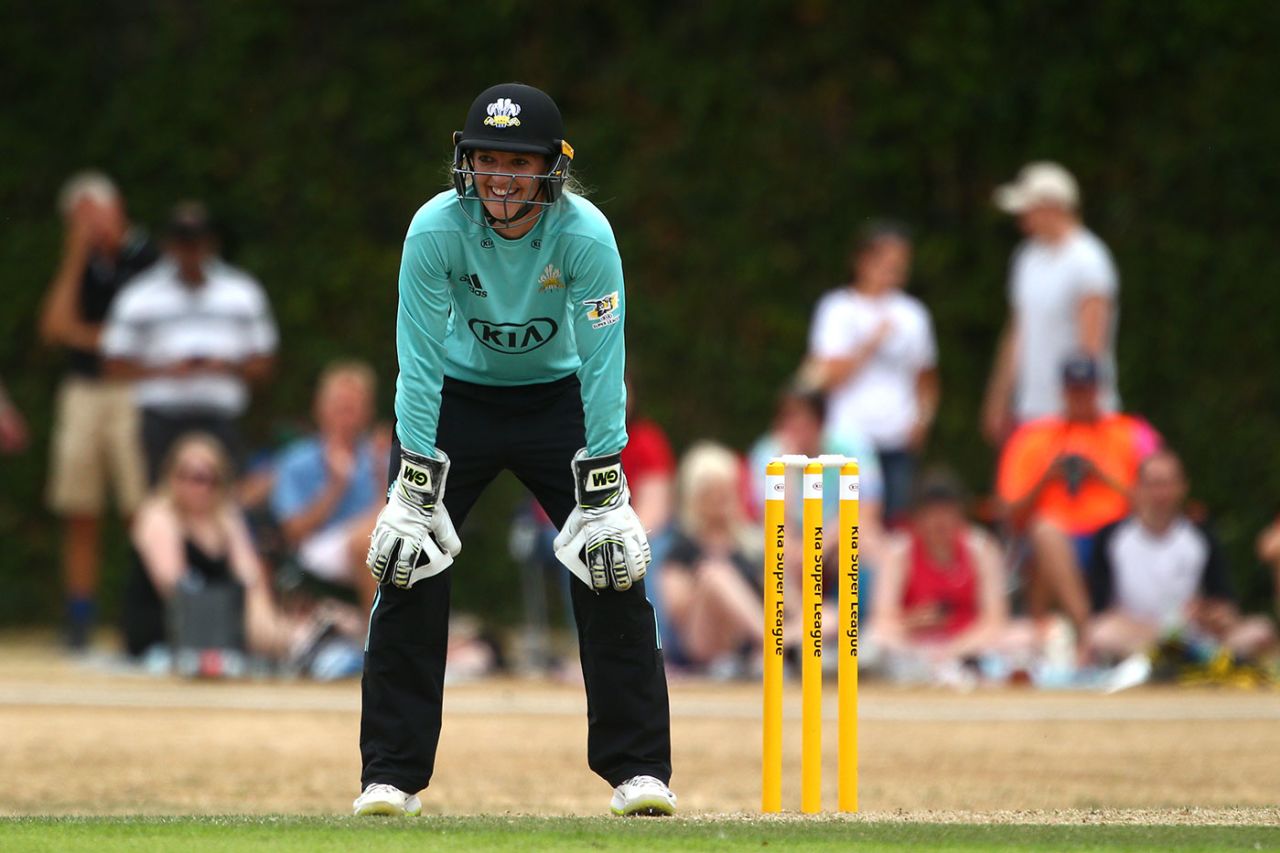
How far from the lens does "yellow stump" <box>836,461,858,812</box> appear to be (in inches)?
208

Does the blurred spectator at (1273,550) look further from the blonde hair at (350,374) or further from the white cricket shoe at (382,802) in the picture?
the white cricket shoe at (382,802)

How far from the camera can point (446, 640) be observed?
5531mm

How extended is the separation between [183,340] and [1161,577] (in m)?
5.07

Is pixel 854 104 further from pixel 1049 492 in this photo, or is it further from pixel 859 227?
pixel 1049 492

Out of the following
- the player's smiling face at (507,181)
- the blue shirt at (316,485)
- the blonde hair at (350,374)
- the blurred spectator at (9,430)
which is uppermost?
the blonde hair at (350,374)

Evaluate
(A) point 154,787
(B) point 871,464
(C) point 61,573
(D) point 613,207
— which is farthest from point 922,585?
(C) point 61,573

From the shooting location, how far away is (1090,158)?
429 inches

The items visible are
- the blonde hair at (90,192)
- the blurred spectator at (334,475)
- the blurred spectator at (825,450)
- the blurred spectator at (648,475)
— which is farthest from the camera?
the blonde hair at (90,192)

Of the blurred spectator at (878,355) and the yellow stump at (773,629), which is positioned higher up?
the blurred spectator at (878,355)

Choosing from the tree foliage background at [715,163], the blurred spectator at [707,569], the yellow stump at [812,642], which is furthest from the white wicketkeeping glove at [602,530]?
the tree foliage background at [715,163]

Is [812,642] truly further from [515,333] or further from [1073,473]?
[1073,473]

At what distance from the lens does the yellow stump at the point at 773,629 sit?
17.4 feet

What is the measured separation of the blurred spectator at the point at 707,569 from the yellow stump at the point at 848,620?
431cm

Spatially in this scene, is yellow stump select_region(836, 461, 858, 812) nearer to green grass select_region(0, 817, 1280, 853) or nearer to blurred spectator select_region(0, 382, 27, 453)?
green grass select_region(0, 817, 1280, 853)
